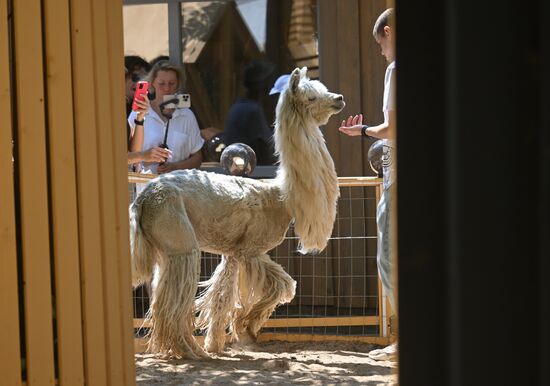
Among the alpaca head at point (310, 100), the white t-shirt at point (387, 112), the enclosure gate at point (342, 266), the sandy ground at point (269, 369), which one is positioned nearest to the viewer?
the white t-shirt at point (387, 112)

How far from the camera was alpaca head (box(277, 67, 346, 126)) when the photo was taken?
6.35m

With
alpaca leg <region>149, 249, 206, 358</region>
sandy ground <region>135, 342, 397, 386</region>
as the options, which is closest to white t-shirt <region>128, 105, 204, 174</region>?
alpaca leg <region>149, 249, 206, 358</region>

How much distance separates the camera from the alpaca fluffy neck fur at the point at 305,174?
6.26 meters

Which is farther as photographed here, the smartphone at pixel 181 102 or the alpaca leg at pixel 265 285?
the smartphone at pixel 181 102

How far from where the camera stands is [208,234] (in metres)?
6.16

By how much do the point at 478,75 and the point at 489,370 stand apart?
43cm

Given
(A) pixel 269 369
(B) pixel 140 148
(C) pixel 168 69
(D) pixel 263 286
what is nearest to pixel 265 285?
(D) pixel 263 286

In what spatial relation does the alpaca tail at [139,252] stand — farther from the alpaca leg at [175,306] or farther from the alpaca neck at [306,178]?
the alpaca neck at [306,178]

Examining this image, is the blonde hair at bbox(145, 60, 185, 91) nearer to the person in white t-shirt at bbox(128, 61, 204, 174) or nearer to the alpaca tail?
the person in white t-shirt at bbox(128, 61, 204, 174)

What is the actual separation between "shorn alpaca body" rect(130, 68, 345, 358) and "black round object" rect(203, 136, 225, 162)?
88.4 inches

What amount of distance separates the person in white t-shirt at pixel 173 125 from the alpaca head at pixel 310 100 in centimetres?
172

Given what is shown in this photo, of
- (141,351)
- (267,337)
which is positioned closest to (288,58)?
(267,337)

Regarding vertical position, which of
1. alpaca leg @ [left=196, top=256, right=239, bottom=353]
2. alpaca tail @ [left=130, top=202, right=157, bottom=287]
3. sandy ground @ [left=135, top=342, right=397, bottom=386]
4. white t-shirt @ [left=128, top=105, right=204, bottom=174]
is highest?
white t-shirt @ [left=128, top=105, right=204, bottom=174]

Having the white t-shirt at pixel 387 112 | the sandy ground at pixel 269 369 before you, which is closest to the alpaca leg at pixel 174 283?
the sandy ground at pixel 269 369
